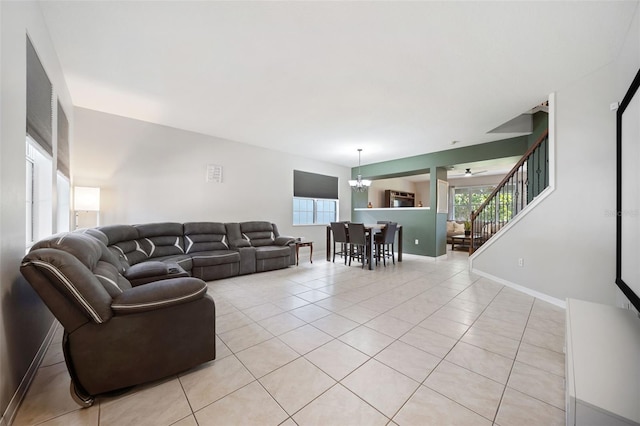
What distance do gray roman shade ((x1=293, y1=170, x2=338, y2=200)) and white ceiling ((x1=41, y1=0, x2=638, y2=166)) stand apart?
2.53 metres

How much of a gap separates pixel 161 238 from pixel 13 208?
270cm

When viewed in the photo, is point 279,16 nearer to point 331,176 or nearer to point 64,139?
point 64,139

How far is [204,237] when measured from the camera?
4.36 meters

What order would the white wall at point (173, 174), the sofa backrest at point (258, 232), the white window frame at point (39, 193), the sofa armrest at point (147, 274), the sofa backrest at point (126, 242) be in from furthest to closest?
the sofa backrest at point (258, 232) → the white wall at point (173, 174) → the sofa backrest at point (126, 242) → the sofa armrest at point (147, 274) → the white window frame at point (39, 193)

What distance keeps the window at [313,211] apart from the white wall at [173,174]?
0.32m

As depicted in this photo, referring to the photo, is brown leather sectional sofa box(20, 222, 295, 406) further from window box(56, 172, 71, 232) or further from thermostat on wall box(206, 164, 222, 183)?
thermostat on wall box(206, 164, 222, 183)

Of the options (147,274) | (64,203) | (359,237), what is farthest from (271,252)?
(64,203)

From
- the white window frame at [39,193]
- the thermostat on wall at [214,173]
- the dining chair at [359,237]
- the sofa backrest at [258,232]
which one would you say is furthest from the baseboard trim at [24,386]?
the dining chair at [359,237]

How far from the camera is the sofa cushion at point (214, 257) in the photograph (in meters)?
3.75

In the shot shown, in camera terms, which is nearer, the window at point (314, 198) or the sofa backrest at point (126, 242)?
the sofa backrest at point (126, 242)

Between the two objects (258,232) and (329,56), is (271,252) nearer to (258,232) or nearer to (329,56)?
(258,232)

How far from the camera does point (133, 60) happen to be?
94.7 inches

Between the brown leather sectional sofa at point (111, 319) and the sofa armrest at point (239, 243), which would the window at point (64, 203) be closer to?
the brown leather sectional sofa at point (111, 319)

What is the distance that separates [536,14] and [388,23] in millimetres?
Result: 1124
